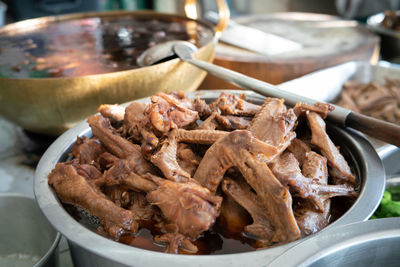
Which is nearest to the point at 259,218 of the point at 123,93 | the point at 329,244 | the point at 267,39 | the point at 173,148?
the point at 329,244

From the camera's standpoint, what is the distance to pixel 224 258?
96 cm

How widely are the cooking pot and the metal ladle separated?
0.13 metres

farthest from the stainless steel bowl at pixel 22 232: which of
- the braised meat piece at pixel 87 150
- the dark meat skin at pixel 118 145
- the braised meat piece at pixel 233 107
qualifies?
the braised meat piece at pixel 233 107

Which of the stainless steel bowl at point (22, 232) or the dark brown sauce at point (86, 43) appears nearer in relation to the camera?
the stainless steel bowl at point (22, 232)

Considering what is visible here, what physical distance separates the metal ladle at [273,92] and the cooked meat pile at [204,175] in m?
0.11

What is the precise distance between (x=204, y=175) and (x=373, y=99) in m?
1.97

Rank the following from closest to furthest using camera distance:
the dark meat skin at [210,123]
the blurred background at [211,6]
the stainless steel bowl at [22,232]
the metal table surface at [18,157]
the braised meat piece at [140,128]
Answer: the braised meat piece at [140,128] < the dark meat skin at [210,123] < the stainless steel bowl at [22,232] < the metal table surface at [18,157] < the blurred background at [211,6]

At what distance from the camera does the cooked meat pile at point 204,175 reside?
111 centimetres

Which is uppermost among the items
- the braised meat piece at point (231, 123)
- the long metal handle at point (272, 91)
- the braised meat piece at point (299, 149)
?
the long metal handle at point (272, 91)

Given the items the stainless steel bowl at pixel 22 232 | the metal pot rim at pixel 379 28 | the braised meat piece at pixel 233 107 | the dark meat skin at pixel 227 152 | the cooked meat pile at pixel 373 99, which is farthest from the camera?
the metal pot rim at pixel 379 28

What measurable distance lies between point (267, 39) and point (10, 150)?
2.35 m

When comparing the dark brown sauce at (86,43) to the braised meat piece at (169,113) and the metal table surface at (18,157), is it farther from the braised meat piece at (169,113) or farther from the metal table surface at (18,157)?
the braised meat piece at (169,113)

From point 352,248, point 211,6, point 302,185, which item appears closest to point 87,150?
point 302,185

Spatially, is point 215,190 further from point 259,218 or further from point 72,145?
point 72,145
